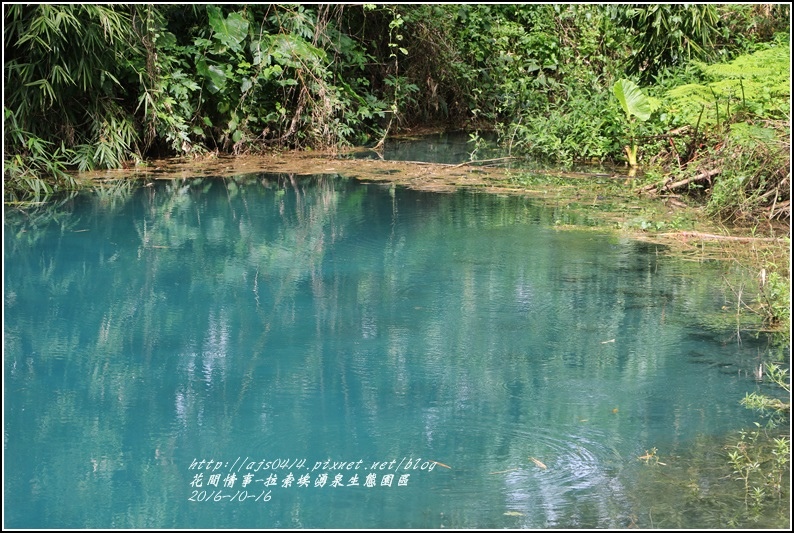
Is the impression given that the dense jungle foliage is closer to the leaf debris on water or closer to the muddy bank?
the muddy bank

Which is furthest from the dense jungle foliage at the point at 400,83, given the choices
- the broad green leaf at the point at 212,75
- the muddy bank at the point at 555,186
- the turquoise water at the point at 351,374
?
the turquoise water at the point at 351,374

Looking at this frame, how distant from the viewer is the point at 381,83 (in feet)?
40.3

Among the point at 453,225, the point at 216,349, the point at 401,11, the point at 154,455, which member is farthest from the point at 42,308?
the point at 401,11

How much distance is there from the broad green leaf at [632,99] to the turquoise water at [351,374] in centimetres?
227

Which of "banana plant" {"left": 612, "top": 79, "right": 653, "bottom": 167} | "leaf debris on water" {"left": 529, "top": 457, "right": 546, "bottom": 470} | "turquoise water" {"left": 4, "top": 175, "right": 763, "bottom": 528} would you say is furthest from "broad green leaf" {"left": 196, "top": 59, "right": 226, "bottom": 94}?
"leaf debris on water" {"left": 529, "top": 457, "right": 546, "bottom": 470}

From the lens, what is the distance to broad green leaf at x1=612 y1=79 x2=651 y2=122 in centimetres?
855

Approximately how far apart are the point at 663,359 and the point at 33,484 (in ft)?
8.74

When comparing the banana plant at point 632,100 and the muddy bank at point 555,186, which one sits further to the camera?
the banana plant at point 632,100

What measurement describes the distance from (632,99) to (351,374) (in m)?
5.53

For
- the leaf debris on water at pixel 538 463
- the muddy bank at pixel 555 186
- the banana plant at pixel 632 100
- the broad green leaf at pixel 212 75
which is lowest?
the leaf debris on water at pixel 538 463

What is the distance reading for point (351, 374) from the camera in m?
4.05

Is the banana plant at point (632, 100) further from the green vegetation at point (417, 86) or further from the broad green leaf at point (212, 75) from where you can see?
the broad green leaf at point (212, 75)

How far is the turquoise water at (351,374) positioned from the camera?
3021mm

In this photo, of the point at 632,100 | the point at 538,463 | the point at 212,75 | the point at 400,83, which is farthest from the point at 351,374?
the point at 400,83
